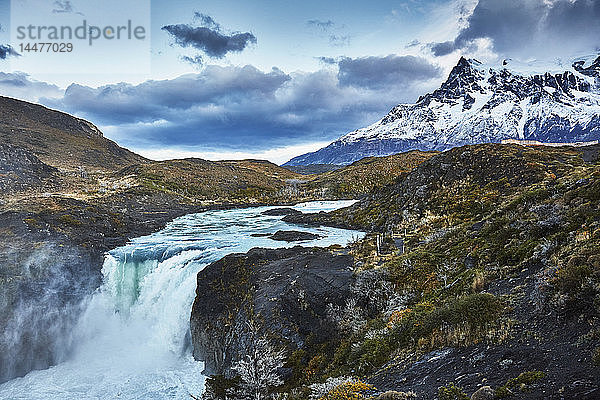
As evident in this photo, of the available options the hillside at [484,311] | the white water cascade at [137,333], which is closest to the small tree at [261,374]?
the hillside at [484,311]

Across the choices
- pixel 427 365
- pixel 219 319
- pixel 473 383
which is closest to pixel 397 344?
pixel 427 365

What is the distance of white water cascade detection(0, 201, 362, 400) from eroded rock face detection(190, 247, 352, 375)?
2641 mm

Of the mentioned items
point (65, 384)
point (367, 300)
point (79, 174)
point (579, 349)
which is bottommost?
point (65, 384)

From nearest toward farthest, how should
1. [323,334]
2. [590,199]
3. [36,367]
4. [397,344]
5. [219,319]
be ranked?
[397,344] < [590,199] < [323,334] < [219,319] < [36,367]

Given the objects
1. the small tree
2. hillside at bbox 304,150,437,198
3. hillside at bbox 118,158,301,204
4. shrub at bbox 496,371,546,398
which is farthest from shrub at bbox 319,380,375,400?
hillside at bbox 304,150,437,198

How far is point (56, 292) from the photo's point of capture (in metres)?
34.4

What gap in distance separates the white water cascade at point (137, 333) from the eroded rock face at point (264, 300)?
2.64 meters

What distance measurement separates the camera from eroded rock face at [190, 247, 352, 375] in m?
21.7

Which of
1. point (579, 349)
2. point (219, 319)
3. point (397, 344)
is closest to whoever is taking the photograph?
point (579, 349)

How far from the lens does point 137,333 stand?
32.9 m

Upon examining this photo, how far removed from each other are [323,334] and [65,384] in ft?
74.0

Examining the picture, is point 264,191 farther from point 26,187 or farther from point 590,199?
point 590,199

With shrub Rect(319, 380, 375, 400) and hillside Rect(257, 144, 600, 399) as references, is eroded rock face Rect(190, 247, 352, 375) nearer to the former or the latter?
hillside Rect(257, 144, 600, 399)

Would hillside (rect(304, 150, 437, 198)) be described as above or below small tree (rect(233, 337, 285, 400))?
above
